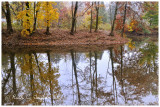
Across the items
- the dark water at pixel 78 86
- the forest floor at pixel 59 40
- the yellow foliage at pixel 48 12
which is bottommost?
the dark water at pixel 78 86

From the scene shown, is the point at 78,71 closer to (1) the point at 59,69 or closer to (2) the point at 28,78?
(1) the point at 59,69

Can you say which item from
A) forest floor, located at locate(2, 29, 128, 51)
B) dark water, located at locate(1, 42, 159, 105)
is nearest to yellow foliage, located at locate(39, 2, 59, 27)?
forest floor, located at locate(2, 29, 128, 51)

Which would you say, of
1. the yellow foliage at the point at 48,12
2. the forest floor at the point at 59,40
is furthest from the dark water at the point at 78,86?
the yellow foliage at the point at 48,12

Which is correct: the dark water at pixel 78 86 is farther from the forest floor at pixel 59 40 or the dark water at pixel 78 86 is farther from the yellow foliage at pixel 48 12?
the yellow foliage at pixel 48 12

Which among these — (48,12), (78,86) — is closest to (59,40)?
(48,12)

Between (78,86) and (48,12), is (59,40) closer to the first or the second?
(48,12)

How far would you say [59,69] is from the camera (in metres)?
7.26

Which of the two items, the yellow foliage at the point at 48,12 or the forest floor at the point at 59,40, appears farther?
the yellow foliage at the point at 48,12

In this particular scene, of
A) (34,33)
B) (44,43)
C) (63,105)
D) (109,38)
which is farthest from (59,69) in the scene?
(109,38)

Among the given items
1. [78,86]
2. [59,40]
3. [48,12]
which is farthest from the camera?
[59,40]

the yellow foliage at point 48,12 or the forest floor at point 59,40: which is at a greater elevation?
the yellow foliage at point 48,12

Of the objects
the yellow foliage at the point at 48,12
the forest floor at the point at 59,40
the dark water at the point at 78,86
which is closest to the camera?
the dark water at the point at 78,86

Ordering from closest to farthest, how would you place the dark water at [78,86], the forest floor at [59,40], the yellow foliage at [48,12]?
the dark water at [78,86]
the forest floor at [59,40]
the yellow foliage at [48,12]

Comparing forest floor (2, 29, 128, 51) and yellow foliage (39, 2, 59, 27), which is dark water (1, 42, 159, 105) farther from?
yellow foliage (39, 2, 59, 27)
